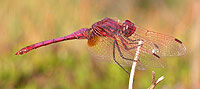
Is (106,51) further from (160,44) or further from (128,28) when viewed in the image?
(160,44)

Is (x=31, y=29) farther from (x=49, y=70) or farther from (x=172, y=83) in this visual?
(x=172, y=83)

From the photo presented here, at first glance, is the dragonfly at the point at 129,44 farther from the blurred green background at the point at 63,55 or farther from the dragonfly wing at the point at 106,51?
the blurred green background at the point at 63,55

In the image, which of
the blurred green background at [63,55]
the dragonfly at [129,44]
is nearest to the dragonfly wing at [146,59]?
the dragonfly at [129,44]

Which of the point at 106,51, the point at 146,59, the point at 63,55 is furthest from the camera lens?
the point at 63,55

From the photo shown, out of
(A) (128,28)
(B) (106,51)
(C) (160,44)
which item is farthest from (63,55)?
(C) (160,44)

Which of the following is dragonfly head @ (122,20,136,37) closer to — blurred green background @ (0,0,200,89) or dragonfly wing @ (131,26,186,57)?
dragonfly wing @ (131,26,186,57)

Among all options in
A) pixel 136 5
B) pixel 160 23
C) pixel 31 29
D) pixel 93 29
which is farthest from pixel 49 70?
pixel 136 5
